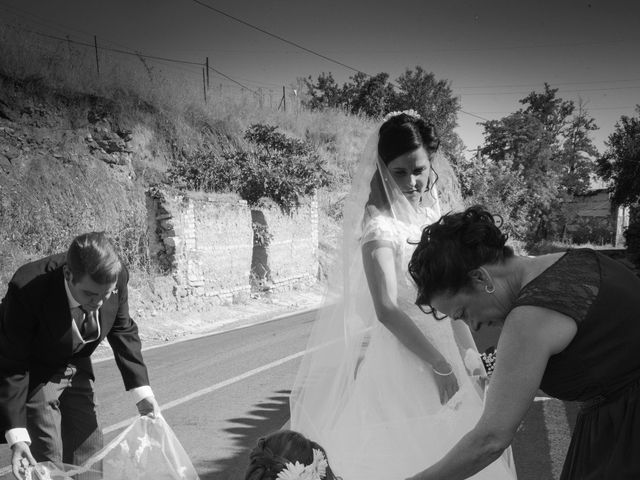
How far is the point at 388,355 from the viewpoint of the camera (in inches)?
96.3

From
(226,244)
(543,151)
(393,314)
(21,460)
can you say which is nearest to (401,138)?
(393,314)

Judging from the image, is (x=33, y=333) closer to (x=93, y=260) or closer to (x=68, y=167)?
(x=93, y=260)

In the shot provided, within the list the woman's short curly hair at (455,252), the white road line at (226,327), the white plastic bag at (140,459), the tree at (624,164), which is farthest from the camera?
the tree at (624,164)

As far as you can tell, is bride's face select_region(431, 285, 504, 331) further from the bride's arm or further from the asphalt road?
the asphalt road

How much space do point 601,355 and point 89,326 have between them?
235cm

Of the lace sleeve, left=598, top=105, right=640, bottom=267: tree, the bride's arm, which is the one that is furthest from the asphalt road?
left=598, top=105, right=640, bottom=267: tree

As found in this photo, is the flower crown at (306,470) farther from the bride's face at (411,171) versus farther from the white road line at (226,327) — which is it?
the white road line at (226,327)

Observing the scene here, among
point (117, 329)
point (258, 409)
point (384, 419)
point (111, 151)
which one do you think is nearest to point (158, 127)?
point (111, 151)

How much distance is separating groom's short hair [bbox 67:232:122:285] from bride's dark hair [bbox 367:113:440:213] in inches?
47.4

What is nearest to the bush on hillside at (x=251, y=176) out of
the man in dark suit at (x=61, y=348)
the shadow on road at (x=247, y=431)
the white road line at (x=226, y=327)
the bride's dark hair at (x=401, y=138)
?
the white road line at (x=226, y=327)

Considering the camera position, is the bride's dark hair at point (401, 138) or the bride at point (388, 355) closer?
the bride at point (388, 355)

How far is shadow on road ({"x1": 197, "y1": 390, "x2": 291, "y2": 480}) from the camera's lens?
13.0ft

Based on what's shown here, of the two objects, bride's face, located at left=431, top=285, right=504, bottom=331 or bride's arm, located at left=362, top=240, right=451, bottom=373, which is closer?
bride's face, located at left=431, top=285, right=504, bottom=331

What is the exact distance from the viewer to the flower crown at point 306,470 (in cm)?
172
